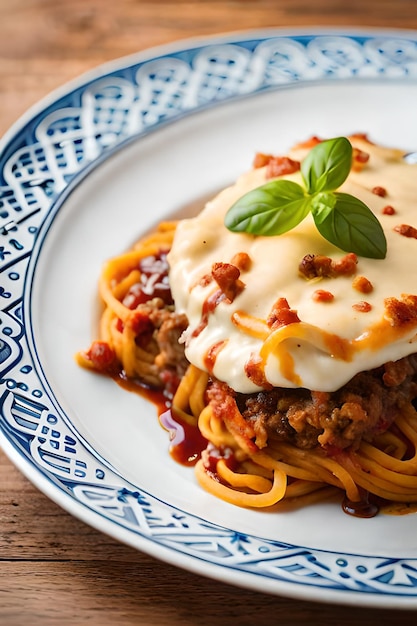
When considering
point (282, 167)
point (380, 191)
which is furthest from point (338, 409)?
point (282, 167)

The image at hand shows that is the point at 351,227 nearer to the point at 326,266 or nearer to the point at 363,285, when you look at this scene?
the point at 326,266

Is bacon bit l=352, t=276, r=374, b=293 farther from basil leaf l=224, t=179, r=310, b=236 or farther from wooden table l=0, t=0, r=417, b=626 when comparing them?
wooden table l=0, t=0, r=417, b=626

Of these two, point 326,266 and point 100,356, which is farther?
point 100,356

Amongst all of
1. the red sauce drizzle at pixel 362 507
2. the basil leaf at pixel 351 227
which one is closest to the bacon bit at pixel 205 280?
the basil leaf at pixel 351 227

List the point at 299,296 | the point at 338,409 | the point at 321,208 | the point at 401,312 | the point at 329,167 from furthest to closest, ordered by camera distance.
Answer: the point at 329,167 < the point at 321,208 < the point at 299,296 < the point at 338,409 < the point at 401,312

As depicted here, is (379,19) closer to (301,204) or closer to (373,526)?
(301,204)

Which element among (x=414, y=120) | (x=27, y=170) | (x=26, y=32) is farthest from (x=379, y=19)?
(x=27, y=170)

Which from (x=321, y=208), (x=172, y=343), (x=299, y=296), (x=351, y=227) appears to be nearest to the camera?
(x=299, y=296)

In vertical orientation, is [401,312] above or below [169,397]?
above
